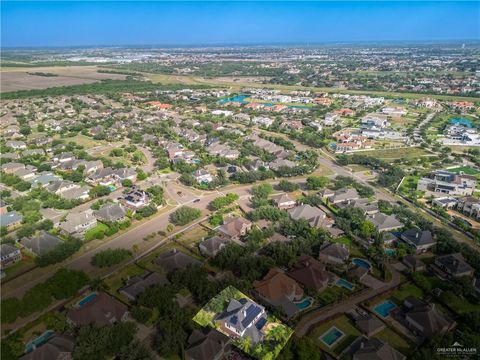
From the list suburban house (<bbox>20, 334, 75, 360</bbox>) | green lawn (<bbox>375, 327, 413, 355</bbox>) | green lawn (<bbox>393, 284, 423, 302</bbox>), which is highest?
suburban house (<bbox>20, 334, 75, 360</bbox>)

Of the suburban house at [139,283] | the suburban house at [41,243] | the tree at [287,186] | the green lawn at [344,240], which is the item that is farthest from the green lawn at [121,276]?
the tree at [287,186]

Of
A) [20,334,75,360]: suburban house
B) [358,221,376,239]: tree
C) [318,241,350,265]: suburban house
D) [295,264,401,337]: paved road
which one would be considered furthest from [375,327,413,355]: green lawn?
[20,334,75,360]: suburban house

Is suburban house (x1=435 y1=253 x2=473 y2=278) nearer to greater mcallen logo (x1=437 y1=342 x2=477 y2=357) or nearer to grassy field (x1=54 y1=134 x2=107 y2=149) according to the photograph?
greater mcallen logo (x1=437 y1=342 x2=477 y2=357)

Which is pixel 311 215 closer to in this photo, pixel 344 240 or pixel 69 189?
pixel 344 240

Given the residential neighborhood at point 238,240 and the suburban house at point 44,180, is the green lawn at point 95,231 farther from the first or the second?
the suburban house at point 44,180

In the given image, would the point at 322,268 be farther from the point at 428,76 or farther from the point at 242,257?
the point at 428,76
